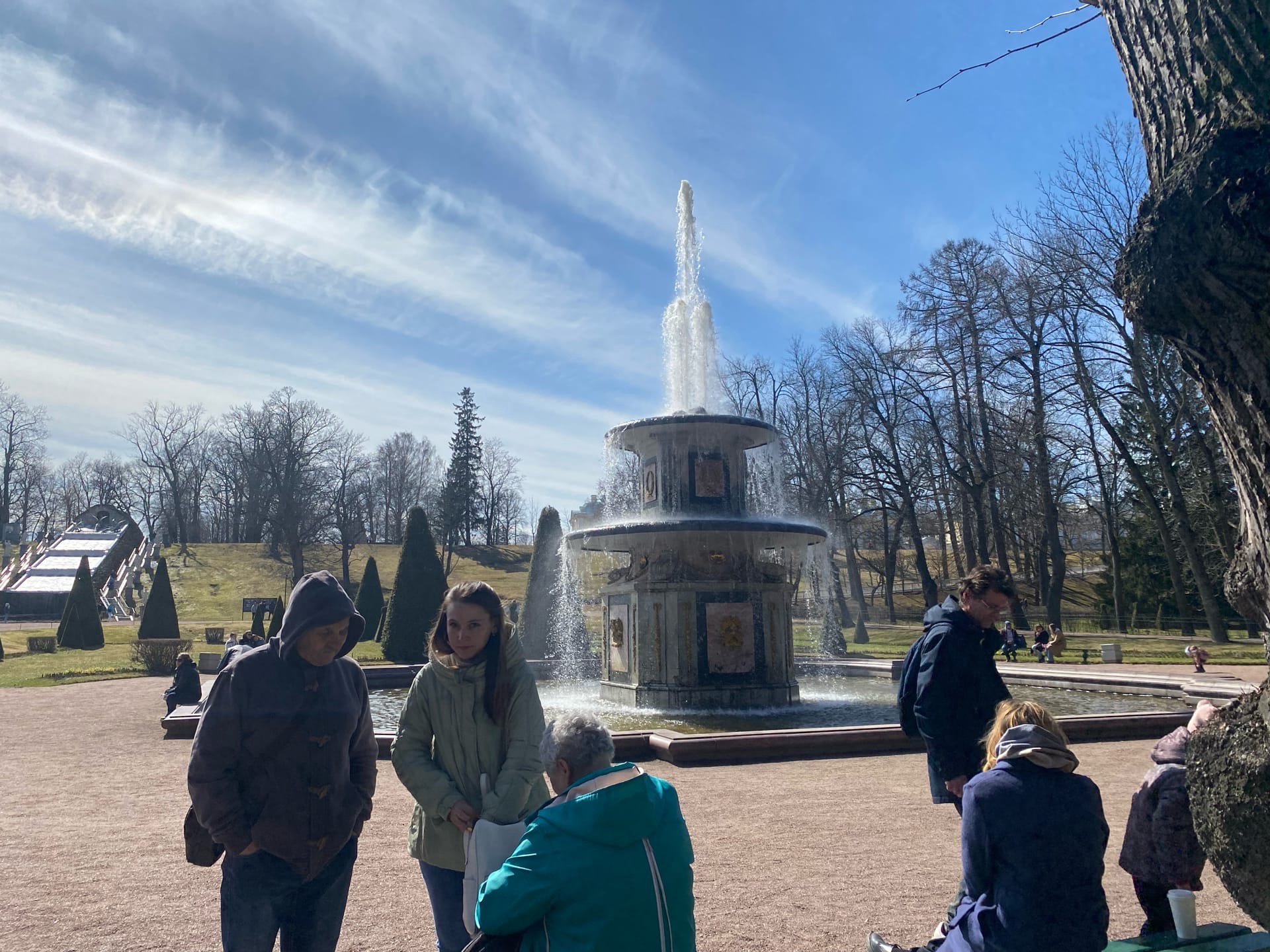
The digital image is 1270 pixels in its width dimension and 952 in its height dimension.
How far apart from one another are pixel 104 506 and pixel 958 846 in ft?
243

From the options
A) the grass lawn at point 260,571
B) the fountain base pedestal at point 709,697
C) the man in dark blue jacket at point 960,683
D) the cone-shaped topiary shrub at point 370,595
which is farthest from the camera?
the grass lawn at point 260,571

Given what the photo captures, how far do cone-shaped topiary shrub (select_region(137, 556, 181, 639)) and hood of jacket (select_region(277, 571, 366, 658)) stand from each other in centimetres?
3366

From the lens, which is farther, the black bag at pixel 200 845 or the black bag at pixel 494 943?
the black bag at pixel 200 845

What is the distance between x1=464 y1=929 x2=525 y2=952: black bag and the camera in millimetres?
2424

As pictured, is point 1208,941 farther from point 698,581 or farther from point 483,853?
point 698,581

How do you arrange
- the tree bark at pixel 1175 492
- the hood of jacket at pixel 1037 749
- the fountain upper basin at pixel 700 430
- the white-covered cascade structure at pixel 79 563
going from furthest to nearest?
the white-covered cascade structure at pixel 79 563 → the tree bark at pixel 1175 492 → the fountain upper basin at pixel 700 430 → the hood of jacket at pixel 1037 749

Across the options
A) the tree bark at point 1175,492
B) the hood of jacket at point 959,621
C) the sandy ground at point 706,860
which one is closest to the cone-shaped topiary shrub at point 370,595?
the sandy ground at point 706,860

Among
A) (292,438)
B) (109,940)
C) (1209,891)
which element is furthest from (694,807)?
(292,438)

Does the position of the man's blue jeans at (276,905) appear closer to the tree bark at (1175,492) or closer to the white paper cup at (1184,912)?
the white paper cup at (1184,912)

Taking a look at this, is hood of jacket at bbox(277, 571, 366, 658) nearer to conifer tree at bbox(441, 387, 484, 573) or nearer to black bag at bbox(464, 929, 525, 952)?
black bag at bbox(464, 929, 525, 952)

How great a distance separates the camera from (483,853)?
129 inches

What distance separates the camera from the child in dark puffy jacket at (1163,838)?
13.6 ft

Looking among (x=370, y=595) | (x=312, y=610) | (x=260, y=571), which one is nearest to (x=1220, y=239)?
(x=312, y=610)

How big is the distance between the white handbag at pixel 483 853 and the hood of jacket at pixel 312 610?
897 millimetres
